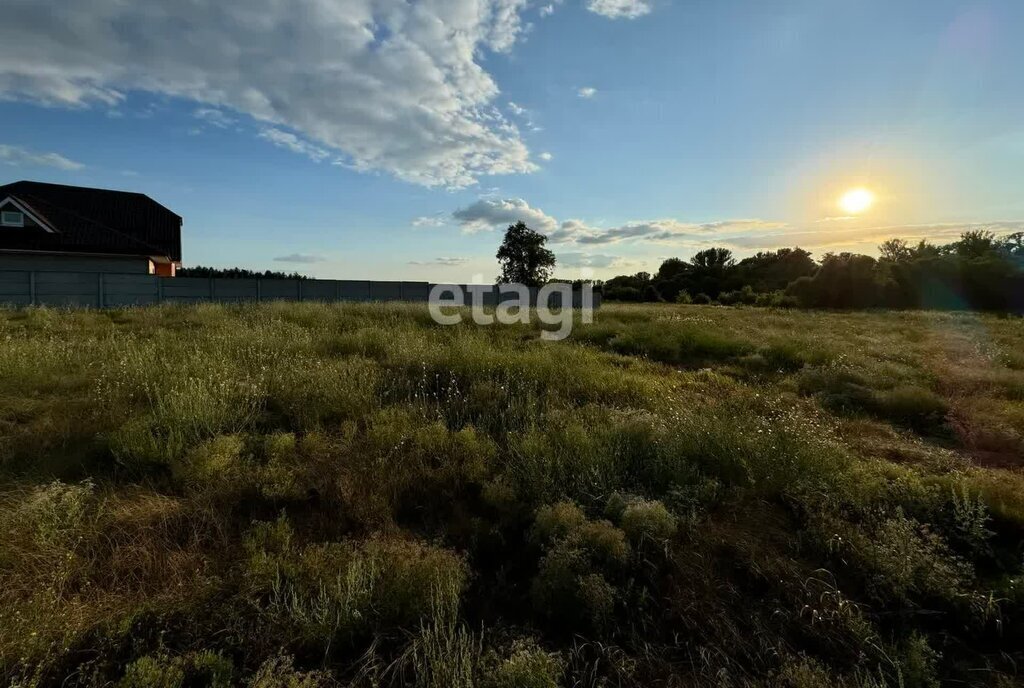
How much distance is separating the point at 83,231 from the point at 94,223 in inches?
30.9

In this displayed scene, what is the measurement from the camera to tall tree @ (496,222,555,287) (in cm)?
5041

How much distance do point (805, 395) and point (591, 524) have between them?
5108 millimetres

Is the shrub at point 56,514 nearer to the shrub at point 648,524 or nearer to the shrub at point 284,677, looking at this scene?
the shrub at point 284,677

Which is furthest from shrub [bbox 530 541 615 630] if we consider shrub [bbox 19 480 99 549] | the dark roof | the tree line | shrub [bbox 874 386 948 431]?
the tree line

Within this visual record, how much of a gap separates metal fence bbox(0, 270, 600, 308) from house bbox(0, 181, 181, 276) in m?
2.87

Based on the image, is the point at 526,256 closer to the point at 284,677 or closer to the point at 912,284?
the point at 912,284

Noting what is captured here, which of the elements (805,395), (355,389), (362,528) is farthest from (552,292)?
(362,528)

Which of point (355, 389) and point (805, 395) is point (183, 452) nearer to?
point (355, 389)

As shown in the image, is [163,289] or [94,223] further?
[94,223]

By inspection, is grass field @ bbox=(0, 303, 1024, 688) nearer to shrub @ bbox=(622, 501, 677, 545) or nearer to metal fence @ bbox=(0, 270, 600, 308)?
shrub @ bbox=(622, 501, 677, 545)

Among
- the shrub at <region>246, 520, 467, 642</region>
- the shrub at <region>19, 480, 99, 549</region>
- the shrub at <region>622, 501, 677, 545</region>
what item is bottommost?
the shrub at <region>246, 520, 467, 642</region>

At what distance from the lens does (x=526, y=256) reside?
50.5 meters

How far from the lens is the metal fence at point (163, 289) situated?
15.0m

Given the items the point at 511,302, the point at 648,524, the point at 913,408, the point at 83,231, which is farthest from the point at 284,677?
the point at 83,231
